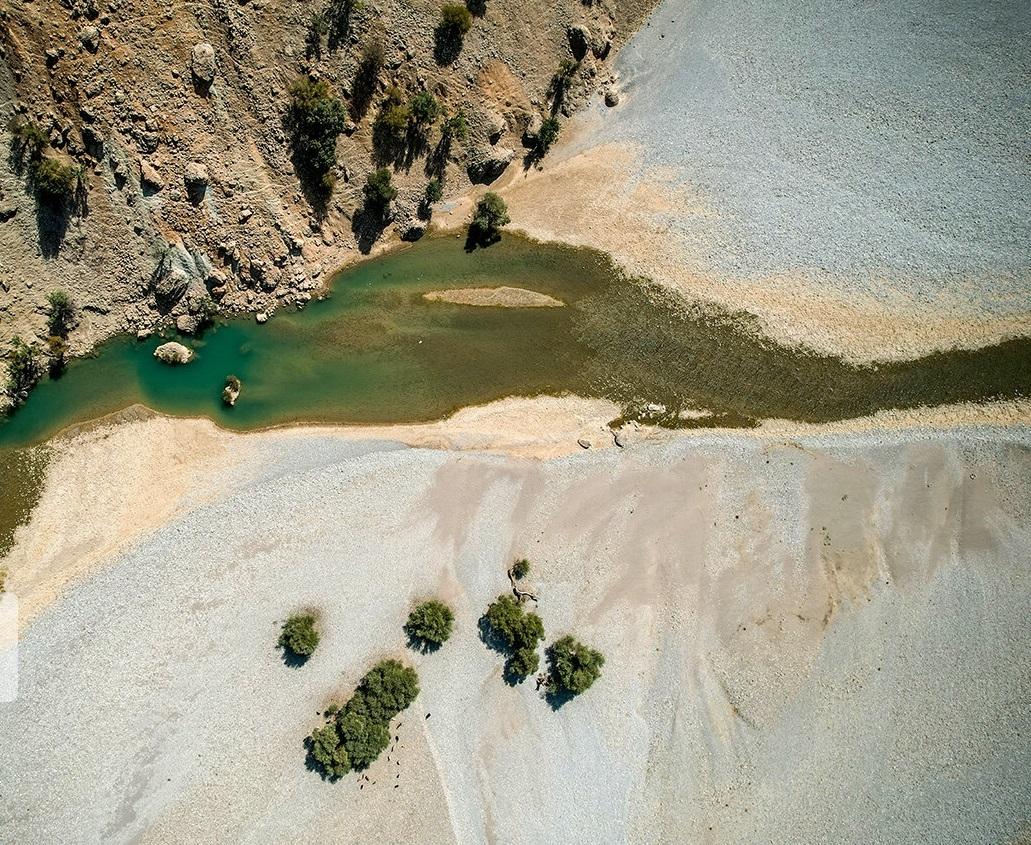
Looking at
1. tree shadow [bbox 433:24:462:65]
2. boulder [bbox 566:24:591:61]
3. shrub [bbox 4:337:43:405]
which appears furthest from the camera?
boulder [bbox 566:24:591:61]

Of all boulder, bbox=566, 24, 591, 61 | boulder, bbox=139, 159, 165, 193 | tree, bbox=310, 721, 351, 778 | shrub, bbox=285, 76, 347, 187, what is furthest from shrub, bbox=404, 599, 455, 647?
boulder, bbox=566, 24, 591, 61

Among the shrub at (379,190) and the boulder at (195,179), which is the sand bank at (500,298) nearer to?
the shrub at (379,190)

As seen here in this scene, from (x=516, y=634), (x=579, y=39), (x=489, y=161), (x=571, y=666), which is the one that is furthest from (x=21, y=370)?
(x=579, y=39)

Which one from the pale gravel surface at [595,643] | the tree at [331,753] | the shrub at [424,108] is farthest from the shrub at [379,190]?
the tree at [331,753]

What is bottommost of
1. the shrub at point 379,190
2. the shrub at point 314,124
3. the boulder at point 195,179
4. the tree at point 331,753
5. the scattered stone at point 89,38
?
the tree at point 331,753

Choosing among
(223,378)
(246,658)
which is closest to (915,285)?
(223,378)

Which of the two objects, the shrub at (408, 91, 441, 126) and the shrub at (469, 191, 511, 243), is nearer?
the shrub at (408, 91, 441, 126)

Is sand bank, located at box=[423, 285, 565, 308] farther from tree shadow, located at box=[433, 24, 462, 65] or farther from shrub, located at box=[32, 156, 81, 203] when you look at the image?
shrub, located at box=[32, 156, 81, 203]
